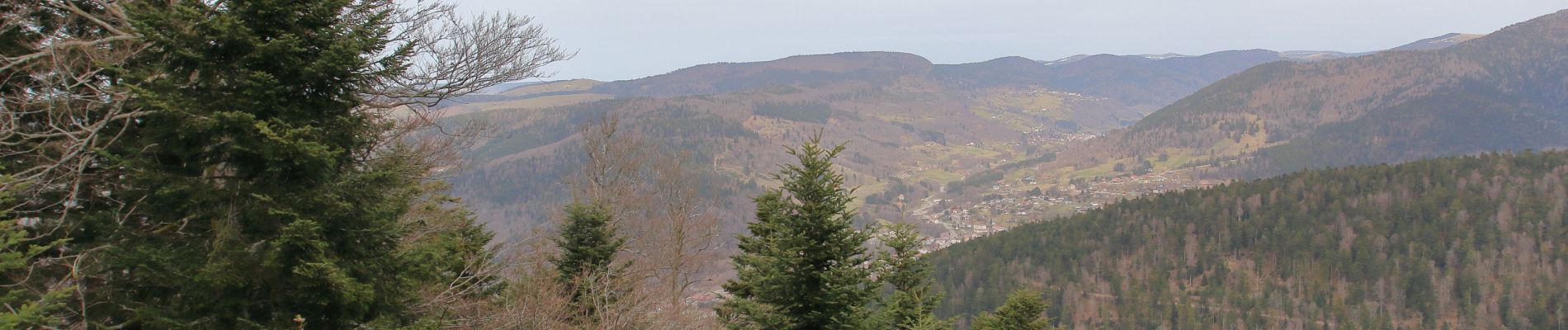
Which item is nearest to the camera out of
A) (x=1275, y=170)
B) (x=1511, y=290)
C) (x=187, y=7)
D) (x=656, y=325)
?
(x=187, y=7)

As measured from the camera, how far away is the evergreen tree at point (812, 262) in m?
10.0

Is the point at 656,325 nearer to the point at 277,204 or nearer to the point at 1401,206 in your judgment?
the point at 277,204

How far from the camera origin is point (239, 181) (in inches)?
257

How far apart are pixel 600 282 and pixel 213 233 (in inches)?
380

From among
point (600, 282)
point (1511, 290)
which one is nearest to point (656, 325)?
point (600, 282)

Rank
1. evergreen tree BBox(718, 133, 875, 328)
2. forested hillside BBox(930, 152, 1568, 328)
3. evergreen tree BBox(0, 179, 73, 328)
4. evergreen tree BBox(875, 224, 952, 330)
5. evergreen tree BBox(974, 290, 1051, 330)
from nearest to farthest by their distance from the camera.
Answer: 1. evergreen tree BBox(0, 179, 73, 328)
2. evergreen tree BBox(718, 133, 875, 328)
3. evergreen tree BBox(875, 224, 952, 330)
4. evergreen tree BBox(974, 290, 1051, 330)
5. forested hillside BBox(930, 152, 1568, 328)

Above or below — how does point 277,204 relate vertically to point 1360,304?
above

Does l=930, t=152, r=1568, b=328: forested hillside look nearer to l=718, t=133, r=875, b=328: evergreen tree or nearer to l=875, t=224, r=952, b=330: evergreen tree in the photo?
l=875, t=224, r=952, b=330: evergreen tree

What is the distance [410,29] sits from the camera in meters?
11.9

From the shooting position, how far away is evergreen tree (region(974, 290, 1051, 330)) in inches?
691

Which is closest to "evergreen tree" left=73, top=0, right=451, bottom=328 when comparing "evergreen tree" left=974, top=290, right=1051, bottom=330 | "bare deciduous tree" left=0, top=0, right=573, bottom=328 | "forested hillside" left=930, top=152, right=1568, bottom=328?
"bare deciduous tree" left=0, top=0, right=573, bottom=328

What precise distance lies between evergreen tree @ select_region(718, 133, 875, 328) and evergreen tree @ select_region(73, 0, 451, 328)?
5.07 metres

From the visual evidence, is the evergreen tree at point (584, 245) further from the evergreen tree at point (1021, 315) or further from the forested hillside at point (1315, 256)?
the forested hillside at point (1315, 256)

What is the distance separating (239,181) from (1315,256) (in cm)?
10934
